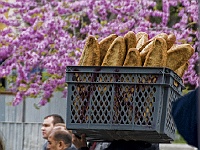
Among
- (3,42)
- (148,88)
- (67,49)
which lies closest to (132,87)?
(148,88)

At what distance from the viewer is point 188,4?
49.7ft

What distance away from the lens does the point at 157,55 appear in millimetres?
5211

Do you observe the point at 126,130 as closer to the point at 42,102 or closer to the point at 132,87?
the point at 132,87

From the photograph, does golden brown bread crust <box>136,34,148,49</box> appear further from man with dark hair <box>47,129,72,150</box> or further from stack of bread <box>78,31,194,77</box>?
man with dark hair <box>47,129,72,150</box>

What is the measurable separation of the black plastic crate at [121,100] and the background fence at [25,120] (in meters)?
14.2

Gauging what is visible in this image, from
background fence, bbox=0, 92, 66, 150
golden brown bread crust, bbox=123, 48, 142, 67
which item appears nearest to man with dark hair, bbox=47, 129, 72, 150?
golden brown bread crust, bbox=123, 48, 142, 67

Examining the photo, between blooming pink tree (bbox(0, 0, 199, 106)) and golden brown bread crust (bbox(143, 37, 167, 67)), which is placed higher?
golden brown bread crust (bbox(143, 37, 167, 67))

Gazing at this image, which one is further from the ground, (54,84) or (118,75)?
(118,75)

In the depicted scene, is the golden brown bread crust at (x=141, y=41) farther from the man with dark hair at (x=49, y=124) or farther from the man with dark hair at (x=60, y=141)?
the man with dark hair at (x=49, y=124)

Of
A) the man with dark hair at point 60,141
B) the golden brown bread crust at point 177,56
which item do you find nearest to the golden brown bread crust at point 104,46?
the golden brown bread crust at point 177,56

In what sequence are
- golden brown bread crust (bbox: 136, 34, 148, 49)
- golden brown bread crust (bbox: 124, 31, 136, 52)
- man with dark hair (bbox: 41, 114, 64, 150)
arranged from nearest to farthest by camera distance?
1. golden brown bread crust (bbox: 124, 31, 136, 52)
2. golden brown bread crust (bbox: 136, 34, 148, 49)
3. man with dark hair (bbox: 41, 114, 64, 150)

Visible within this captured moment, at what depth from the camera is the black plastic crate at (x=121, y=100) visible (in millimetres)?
5055

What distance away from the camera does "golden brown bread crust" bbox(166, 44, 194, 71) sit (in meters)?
5.32

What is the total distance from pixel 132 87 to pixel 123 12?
32.5 feet
